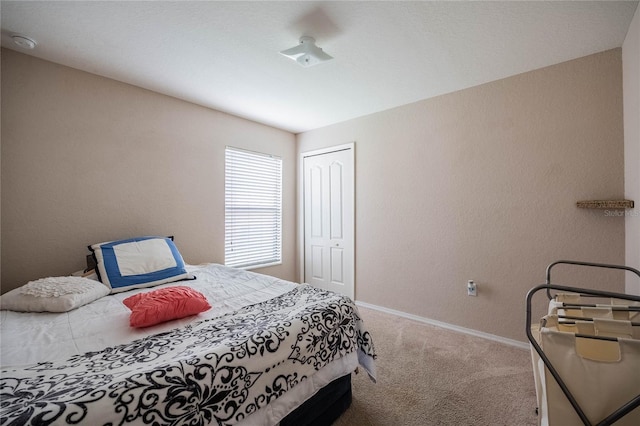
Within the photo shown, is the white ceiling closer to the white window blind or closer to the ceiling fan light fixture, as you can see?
the ceiling fan light fixture

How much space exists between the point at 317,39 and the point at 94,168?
2303 mm

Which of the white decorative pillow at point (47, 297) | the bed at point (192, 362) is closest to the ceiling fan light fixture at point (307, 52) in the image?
the bed at point (192, 362)

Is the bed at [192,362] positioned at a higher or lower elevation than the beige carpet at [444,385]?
higher

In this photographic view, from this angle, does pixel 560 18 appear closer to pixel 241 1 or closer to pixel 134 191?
pixel 241 1

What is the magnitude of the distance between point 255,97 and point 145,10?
1.37 meters

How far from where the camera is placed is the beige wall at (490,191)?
2.25m

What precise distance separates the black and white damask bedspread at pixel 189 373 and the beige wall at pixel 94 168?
70.3 inches

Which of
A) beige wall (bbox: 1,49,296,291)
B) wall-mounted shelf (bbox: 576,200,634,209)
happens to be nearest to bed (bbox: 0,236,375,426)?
beige wall (bbox: 1,49,296,291)

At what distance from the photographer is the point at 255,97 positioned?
308cm

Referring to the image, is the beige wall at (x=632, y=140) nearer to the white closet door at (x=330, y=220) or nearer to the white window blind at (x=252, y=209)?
the white closet door at (x=330, y=220)

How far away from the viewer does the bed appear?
0.86 metres

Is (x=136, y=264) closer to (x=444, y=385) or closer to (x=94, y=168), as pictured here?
(x=94, y=168)

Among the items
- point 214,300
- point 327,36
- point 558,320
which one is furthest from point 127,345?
point 327,36

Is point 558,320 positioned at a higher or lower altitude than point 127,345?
higher
